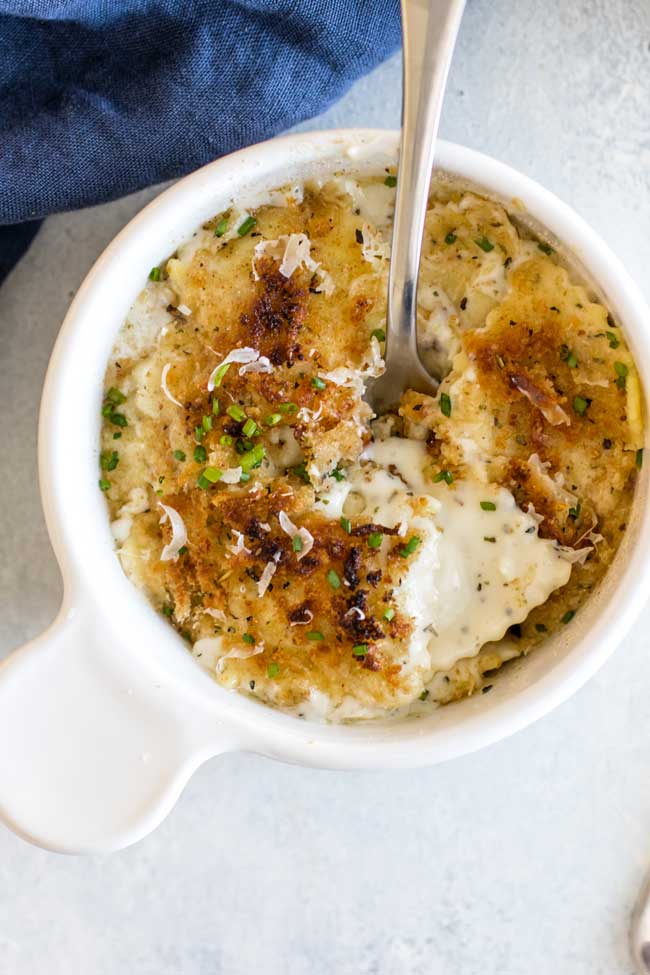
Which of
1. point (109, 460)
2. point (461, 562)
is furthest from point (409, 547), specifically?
point (109, 460)

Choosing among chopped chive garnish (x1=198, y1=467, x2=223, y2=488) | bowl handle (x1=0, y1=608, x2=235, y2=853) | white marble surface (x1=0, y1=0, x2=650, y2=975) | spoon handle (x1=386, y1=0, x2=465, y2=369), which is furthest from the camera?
white marble surface (x1=0, y1=0, x2=650, y2=975)

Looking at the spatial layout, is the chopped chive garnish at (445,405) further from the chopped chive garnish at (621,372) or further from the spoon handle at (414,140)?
the chopped chive garnish at (621,372)

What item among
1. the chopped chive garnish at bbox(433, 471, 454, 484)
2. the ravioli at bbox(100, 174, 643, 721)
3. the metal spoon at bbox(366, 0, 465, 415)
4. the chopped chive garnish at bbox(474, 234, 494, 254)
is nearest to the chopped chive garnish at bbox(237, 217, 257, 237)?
the ravioli at bbox(100, 174, 643, 721)

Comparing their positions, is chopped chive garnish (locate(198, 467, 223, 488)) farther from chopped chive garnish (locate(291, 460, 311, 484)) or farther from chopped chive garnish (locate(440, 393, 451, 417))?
chopped chive garnish (locate(440, 393, 451, 417))

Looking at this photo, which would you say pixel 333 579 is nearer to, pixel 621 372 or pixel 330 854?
pixel 621 372

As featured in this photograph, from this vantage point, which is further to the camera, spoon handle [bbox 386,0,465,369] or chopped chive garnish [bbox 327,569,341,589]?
chopped chive garnish [bbox 327,569,341,589]

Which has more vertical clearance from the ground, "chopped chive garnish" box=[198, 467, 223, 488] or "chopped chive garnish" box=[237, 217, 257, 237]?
"chopped chive garnish" box=[237, 217, 257, 237]
